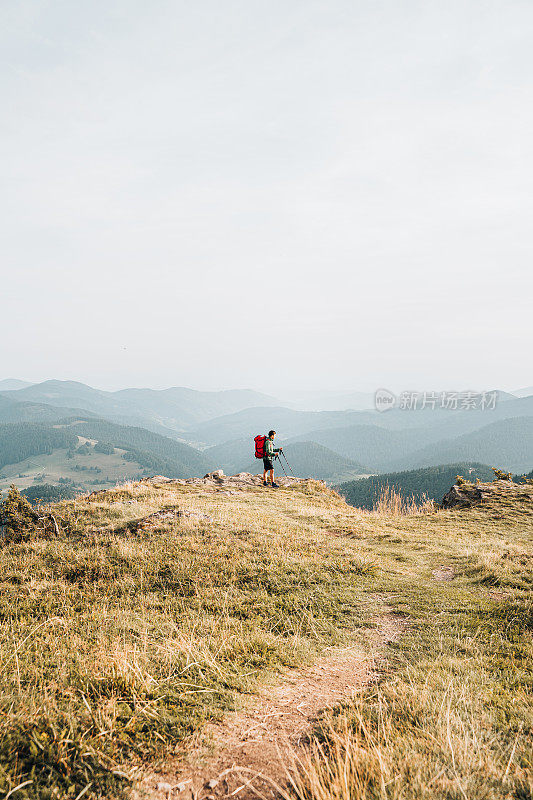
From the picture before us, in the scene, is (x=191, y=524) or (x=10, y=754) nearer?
(x=10, y=754)

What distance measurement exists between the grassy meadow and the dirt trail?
224 mm

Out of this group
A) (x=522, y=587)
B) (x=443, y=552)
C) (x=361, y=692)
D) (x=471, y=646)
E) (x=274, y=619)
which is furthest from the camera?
(x=443, y=552)

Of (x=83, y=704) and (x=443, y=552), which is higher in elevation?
(x=83, y=704)

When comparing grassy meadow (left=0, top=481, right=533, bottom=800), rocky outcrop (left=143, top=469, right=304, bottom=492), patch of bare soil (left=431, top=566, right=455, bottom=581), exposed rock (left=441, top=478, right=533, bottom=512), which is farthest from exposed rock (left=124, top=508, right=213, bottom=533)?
exposed rock (left=441, top=478, right=533, bottom=512)

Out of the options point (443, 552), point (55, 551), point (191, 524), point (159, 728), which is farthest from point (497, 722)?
point (55, 551)

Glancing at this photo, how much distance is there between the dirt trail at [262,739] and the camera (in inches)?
134

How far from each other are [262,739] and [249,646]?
7.31 feet

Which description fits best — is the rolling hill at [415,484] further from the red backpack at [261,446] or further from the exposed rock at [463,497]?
the red backpack at [261,446]

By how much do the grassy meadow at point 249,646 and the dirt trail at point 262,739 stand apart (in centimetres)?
22

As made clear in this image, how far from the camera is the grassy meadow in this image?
3.47 meters

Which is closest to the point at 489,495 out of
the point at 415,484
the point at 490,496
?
the point at 490,496

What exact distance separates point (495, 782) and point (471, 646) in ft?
12.0

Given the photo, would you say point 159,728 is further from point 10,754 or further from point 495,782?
point 495,782

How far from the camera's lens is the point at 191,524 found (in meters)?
13.4
